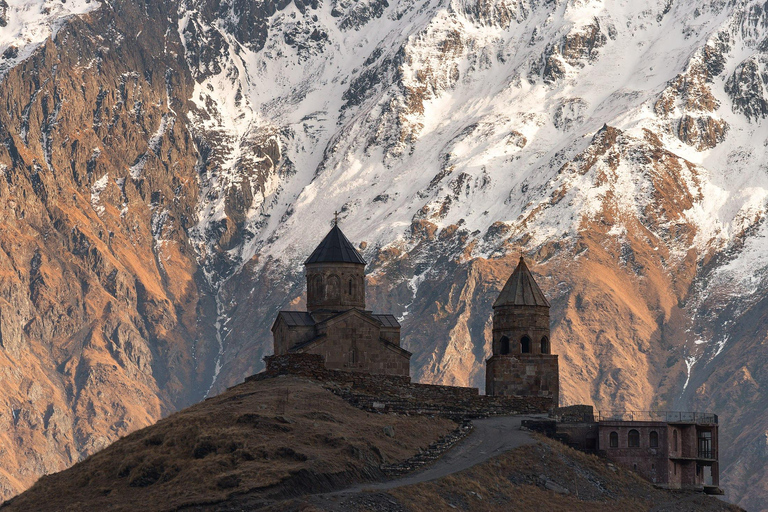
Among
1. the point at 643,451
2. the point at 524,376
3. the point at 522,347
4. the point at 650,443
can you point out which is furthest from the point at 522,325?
the point at 643,451

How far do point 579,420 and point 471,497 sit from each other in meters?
17.6

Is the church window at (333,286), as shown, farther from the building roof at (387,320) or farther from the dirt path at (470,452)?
the dirt path at (470,452)

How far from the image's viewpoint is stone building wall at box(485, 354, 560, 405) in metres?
101

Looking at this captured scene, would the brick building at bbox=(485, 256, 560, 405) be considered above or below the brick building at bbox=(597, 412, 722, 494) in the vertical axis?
above

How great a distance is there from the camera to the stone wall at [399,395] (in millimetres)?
88062

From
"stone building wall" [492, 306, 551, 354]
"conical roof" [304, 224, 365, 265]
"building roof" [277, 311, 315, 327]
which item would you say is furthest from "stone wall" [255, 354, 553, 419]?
"conical roof" [304, 224, 365, 265]

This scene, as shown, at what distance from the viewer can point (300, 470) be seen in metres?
69.0

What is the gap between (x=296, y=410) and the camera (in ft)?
262

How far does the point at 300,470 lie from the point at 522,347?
3586 centimetres

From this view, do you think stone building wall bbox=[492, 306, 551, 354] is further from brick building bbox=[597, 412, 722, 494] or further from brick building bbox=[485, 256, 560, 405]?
brick building bbox=[597, 412, 722, 494]

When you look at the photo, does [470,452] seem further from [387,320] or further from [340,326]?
[387,320]

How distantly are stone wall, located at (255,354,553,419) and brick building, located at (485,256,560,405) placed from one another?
3.65 m

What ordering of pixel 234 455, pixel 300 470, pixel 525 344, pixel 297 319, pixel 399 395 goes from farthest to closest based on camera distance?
1. pixel 297 319
2. pixel 525 344
3. pixel 399 395
4. pixel 234 455
5. pixel 300 470

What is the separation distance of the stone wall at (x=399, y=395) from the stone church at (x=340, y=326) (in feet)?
31.6
